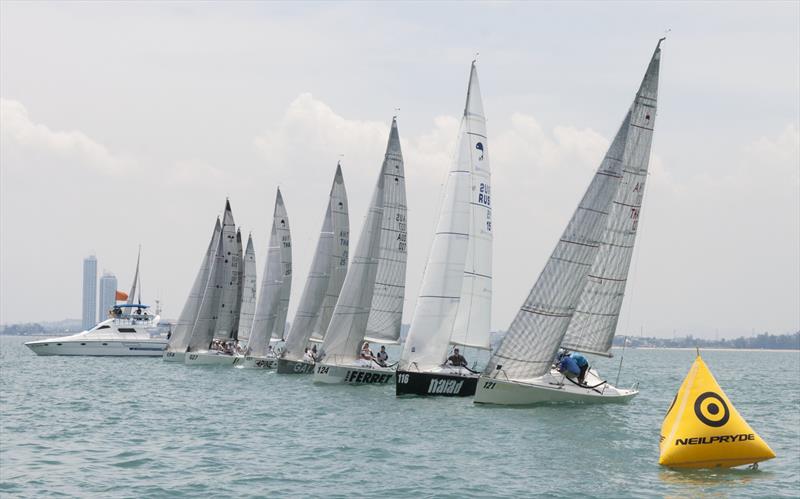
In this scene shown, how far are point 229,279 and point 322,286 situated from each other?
800 inches

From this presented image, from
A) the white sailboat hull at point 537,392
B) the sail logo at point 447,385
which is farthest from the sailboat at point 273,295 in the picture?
the white sailboat hull at point 537,392

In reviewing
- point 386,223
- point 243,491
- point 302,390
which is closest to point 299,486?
point 243,491

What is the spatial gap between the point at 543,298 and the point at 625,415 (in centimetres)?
464

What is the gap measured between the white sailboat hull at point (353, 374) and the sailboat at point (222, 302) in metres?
24.7

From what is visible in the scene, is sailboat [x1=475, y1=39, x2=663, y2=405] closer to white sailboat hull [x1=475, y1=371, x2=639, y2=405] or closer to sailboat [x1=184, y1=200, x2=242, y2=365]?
white sailboat hull [x1=475, y1=371, x2=639, y2=405]

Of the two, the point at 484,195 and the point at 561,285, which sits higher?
the point at 484,195

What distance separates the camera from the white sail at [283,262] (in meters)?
62.6

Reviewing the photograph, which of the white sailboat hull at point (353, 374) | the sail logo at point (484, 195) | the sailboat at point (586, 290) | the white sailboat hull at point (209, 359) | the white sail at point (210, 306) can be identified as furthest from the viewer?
the white sail at point (210, 306)

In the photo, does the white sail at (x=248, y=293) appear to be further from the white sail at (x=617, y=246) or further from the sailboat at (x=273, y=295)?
the white sail at (x=617, y=246)

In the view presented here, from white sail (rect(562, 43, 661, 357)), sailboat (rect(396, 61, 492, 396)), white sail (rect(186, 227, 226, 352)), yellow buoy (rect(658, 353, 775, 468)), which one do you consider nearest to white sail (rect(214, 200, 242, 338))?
white sail (rect(186, 227, 226, 352))

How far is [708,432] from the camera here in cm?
2058

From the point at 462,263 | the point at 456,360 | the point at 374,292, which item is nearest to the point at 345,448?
A: the point at 456,360

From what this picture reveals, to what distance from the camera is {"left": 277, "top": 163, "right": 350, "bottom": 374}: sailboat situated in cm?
5053

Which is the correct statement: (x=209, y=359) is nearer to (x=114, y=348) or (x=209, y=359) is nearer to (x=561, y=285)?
(x=114, y=348)
